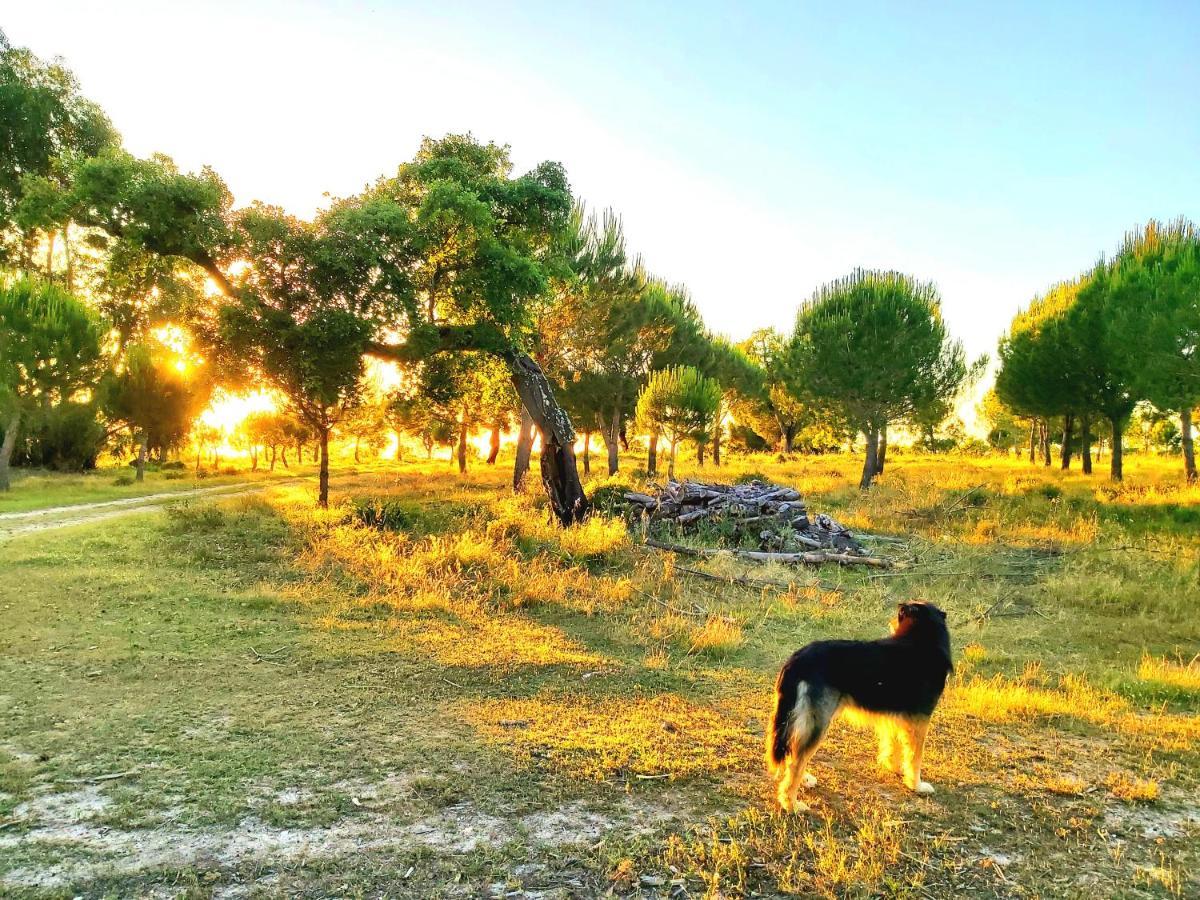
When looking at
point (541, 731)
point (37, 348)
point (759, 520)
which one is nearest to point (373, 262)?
point (759, 520)

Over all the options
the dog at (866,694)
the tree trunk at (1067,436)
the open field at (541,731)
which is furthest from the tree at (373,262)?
the tree trunk at (1067,436)

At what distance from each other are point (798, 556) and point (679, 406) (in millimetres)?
15523

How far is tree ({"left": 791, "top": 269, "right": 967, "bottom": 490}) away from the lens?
28219 millimetres

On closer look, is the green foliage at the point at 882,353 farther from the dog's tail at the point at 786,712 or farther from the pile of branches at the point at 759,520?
the dog's tail at the point at 786,712

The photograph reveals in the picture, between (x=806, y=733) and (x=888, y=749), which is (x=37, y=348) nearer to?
(x=806, y=733)

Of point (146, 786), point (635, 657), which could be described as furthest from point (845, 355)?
point (146, 786)

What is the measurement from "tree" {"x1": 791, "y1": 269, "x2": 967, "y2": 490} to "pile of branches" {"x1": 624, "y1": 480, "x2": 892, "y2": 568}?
1313 cm

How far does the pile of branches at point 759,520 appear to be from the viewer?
1323 centimetres

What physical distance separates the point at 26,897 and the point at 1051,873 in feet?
16.9

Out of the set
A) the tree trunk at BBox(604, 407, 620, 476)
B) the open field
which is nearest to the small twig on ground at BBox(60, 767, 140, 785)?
the open field

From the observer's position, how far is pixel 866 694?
421cm

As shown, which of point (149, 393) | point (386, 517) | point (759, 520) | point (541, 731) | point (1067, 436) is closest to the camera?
point (541, 731)

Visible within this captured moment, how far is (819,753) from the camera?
5023mm

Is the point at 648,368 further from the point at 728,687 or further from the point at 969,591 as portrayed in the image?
the point at 728,687
